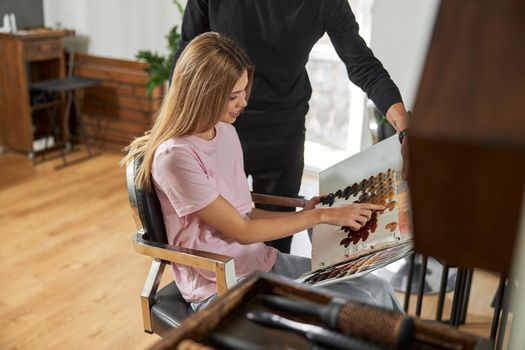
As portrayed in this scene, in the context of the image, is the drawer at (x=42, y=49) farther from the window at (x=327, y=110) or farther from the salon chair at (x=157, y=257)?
the salon chair at (x=157, y=257)

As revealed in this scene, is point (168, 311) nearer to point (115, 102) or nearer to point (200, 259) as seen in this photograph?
point (200, 259)

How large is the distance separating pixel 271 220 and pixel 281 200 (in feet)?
0.91

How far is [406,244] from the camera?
4.10 feet

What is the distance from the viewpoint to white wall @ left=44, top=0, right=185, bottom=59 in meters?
4.25

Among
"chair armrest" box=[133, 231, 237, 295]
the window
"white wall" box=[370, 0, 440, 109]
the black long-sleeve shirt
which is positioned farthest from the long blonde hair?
the window

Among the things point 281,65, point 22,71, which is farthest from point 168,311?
point 22,71

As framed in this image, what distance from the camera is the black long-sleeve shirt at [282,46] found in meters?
2.03

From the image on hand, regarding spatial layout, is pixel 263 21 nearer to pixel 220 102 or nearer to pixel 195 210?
pixel 220 102

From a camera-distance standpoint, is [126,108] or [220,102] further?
[126,108]

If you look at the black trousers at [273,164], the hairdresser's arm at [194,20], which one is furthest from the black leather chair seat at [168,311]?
the hairdresser's arm at [194,20]

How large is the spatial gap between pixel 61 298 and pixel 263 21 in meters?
1.47

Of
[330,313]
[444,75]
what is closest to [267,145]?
[330,313]

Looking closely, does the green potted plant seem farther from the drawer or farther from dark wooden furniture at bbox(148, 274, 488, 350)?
dark wooden furniture at bbox(148, 274, 488, 350)

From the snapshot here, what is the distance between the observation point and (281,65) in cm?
210
